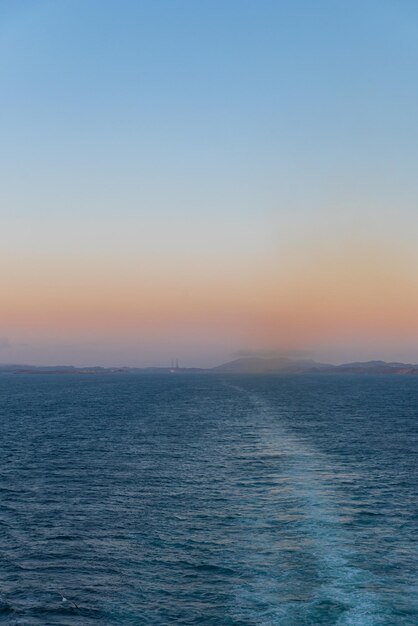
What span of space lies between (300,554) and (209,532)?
6.73 m

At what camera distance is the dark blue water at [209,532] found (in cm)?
2928

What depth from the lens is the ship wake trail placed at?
2844 centimetres

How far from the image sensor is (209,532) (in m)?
40.2

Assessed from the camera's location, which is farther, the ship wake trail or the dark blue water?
the dark blue water

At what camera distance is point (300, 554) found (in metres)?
35.7

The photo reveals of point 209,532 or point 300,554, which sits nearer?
point 300,554

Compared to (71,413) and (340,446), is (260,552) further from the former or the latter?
(71,413)

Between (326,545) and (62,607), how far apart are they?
15.4 metres

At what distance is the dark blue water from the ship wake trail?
0.32 feet

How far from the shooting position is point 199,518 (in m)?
43.2

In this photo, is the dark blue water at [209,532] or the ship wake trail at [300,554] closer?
the ship wake trail at [300,554]

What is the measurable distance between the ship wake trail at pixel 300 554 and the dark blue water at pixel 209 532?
0.10 metres

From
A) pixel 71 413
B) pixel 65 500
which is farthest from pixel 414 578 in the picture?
pixel 71 413

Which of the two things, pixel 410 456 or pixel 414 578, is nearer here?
pixel 414 578
